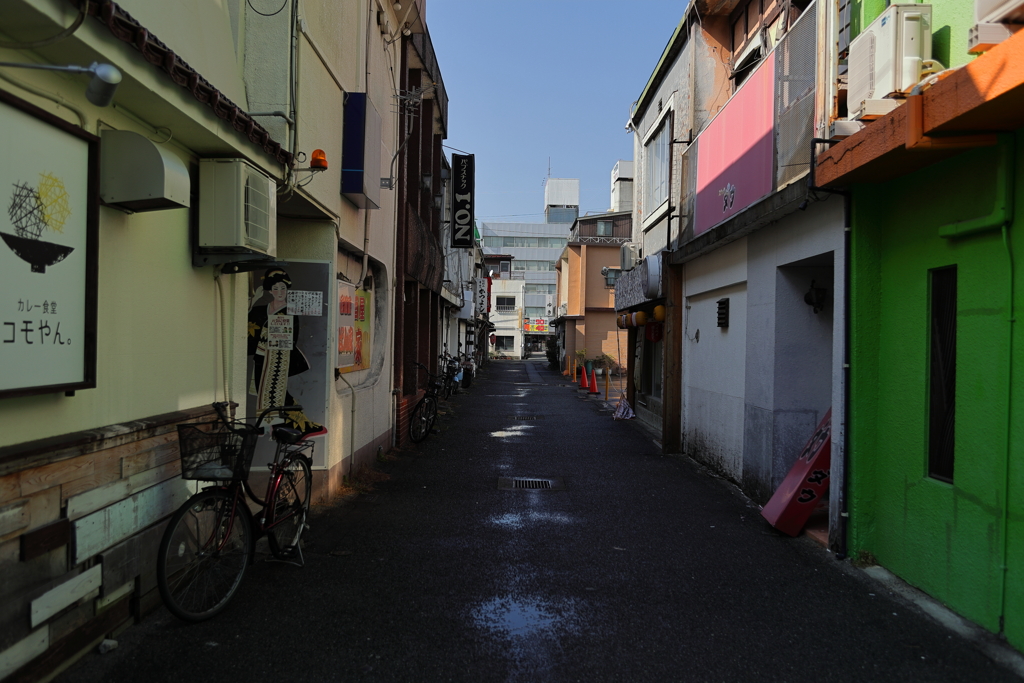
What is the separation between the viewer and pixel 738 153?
889cm

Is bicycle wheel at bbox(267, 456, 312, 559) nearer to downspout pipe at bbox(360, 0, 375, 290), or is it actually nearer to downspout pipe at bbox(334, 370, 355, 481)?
downspout pipe at bbox(334, 370, 355, 481)

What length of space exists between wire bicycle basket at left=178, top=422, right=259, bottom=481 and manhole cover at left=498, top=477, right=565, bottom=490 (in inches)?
187

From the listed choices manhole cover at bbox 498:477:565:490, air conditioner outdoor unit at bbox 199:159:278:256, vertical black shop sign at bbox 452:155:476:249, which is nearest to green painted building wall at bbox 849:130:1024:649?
manhole cover at bbox 498:477:565:490

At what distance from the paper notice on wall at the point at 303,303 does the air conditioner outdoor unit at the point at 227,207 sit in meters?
2.23

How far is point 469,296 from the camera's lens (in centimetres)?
3328

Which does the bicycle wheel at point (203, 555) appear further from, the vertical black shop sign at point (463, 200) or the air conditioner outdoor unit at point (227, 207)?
the vertical black shop sign at point (463, 200)

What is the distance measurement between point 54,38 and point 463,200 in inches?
638

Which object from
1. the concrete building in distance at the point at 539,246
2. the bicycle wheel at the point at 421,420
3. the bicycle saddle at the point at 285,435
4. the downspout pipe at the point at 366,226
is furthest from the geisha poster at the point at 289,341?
the concrete building in distance at the point at 539,246

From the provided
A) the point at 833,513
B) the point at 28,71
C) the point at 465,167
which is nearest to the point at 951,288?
the point at 833,513

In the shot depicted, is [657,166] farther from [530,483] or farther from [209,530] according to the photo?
[209,530]

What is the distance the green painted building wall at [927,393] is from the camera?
4.12m

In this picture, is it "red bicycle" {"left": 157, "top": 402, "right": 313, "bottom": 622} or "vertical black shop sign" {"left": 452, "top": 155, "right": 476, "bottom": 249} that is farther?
"vertical black shop sign" {"left": 452, "top": 155, "right": 476, "bottom": 249}

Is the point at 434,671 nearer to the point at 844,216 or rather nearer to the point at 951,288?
the point at 951,288

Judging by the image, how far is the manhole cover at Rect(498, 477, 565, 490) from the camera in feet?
29.1
